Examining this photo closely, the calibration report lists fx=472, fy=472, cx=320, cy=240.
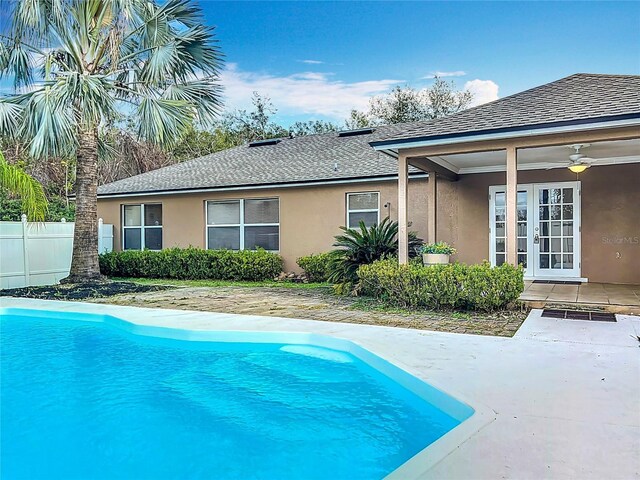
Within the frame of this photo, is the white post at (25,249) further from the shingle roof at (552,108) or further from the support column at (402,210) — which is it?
the support column at (402,210)

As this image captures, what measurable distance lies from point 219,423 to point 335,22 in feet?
50.2

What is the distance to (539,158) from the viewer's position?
1029 centimetres

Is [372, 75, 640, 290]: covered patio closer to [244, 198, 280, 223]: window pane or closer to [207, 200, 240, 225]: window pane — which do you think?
[244, 198, 280, 223]: window pane

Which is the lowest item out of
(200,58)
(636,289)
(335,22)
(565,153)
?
(636,289)

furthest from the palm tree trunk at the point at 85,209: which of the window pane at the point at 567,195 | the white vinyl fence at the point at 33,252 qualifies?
the window pane at the point at 567,195

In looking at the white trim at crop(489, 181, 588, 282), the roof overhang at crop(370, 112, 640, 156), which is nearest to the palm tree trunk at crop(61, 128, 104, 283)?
the roof overhang at crop(370, 112, 640, 156)

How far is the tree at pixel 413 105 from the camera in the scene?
28609 mm

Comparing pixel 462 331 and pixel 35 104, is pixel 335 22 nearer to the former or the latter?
pixel 35 104

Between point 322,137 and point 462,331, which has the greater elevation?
point 322,137

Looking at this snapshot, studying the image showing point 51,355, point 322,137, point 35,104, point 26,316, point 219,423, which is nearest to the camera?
point 219,423

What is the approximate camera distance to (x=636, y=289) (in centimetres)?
Answer: 948

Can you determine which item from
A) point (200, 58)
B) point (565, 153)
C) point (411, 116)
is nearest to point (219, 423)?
point (565, 153)

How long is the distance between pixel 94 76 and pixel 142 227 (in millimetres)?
6638

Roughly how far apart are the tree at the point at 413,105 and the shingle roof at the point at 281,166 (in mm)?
13113
